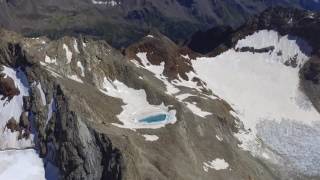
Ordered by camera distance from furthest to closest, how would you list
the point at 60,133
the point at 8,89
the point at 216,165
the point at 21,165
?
the point at 8,89 < the point at 216,165 < the point at 21,165 < the point at 60,133

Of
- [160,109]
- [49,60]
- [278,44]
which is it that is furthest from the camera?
[278,44]

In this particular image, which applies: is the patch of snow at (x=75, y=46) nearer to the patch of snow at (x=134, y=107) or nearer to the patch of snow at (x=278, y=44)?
the patch of snow at (x=134, y=107)

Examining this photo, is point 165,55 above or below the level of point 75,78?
below

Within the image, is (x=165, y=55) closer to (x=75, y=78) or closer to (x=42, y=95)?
(x=75, y=78)

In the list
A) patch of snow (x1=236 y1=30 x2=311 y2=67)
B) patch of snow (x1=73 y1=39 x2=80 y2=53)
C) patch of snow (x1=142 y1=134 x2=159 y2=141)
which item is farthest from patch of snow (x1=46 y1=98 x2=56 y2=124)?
patch of snow (x1=236 y1=30 x2=311 y2=67)

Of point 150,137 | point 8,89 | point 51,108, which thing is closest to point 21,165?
point 51,108

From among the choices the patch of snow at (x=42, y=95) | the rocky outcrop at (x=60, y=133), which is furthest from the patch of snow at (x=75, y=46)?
the patch of snow at (x=42, y=95)

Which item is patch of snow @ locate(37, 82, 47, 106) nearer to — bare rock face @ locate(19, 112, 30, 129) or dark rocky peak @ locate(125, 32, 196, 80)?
bare rock face @ locate(19, 112, 30, 129)

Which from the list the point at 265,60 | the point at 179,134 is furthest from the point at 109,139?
the point at 265,60

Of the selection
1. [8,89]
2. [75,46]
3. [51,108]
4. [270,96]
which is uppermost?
[75,46]

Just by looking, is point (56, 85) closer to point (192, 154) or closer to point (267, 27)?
point (192, 154)
